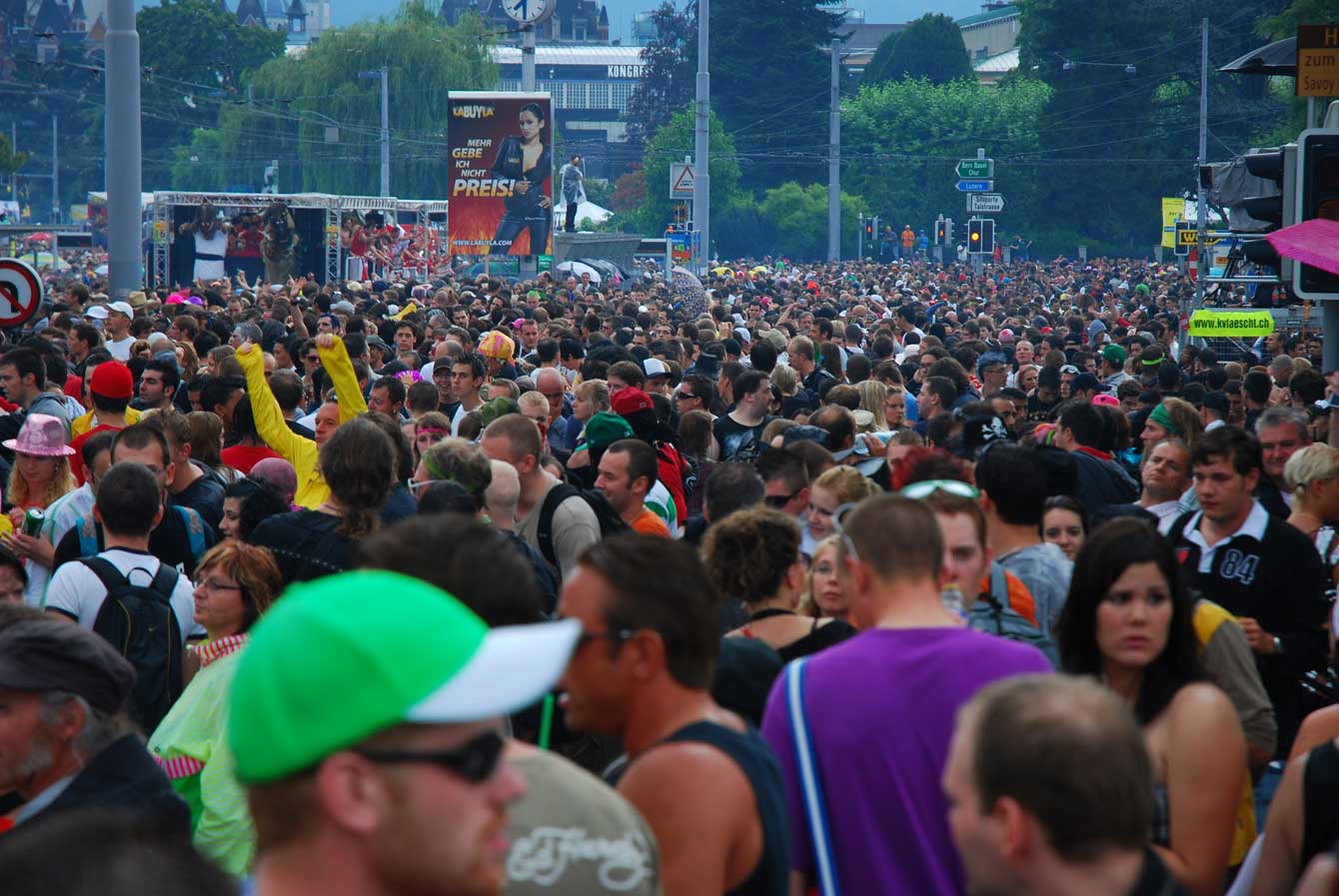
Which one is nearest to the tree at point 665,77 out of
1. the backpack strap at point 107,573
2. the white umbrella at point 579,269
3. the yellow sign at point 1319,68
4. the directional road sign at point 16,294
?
the white umbrella at point 579,269

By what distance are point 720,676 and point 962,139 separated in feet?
270

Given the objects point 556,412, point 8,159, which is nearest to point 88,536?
point 556,412

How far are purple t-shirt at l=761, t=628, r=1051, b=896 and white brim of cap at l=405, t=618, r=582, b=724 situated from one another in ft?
4.60

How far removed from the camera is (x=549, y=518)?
6473mm

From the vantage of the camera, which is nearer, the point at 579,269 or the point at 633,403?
the point at 633,403

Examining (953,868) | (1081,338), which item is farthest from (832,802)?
(1081,338)

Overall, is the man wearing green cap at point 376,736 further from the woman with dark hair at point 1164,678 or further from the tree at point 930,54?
the tree at point 930,54

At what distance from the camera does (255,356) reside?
846cm

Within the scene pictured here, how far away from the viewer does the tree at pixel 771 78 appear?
3802 inches

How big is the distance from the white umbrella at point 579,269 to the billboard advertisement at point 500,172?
4755 millimetres

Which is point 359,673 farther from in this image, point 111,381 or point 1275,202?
point 1275,202

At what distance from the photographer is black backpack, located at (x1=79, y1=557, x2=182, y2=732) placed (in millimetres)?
5379

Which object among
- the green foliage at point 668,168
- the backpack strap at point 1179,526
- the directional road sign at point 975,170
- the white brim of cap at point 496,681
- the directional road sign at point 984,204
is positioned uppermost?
the green foliage at point 668,168

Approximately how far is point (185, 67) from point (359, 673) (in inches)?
4057
